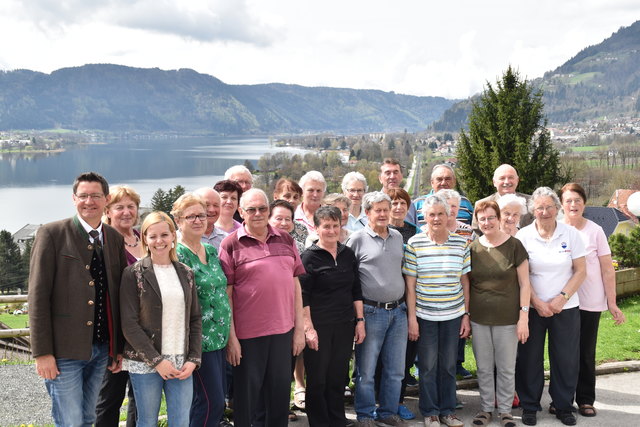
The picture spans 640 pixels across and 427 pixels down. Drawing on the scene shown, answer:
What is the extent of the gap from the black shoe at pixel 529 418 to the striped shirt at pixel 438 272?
1.05m

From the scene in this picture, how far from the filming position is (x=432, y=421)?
169 inches

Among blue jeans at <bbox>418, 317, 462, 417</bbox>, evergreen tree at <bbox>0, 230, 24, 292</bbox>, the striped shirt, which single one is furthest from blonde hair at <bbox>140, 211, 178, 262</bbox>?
evergreen tree at <bbox>0, 230, 24, 292</bbox>

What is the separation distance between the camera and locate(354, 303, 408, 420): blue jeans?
4195mm

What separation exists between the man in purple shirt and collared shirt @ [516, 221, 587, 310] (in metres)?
2.01

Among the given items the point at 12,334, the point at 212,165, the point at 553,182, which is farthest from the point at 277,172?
the point at 12,334

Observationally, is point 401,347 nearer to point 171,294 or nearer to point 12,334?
point 171,294

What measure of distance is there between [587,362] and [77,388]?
410cm

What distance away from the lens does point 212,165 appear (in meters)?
159

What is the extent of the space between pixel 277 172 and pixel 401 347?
316 ft

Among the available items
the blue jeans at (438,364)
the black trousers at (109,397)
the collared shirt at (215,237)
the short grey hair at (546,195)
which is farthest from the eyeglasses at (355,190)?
the black trousers at (109,397)

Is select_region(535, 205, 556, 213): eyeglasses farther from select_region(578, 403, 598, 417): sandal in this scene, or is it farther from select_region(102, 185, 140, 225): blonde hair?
select_region(102, 185, 140, 225): blonde hair

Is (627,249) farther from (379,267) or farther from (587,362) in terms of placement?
(379,267)

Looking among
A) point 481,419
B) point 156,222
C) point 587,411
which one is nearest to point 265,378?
point 156,222

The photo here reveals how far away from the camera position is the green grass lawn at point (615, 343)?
5768 mm
